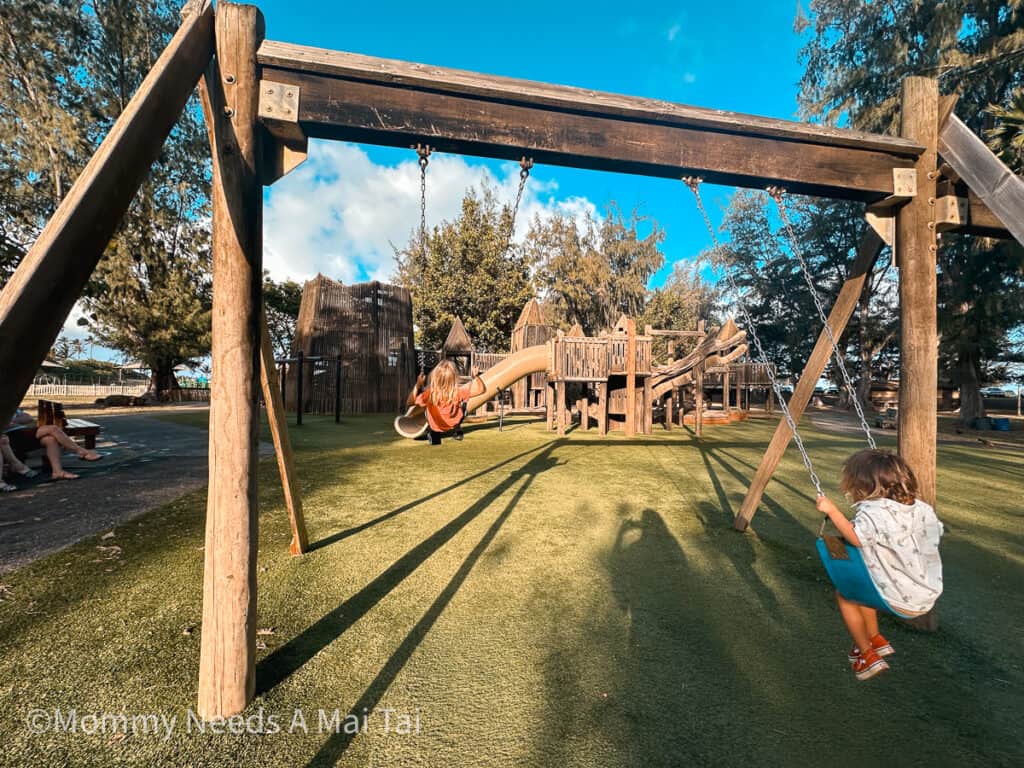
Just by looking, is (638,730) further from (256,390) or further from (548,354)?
(548,354)

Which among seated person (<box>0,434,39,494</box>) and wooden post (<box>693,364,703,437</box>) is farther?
wooden post (<box>693,364,703,437</box>)

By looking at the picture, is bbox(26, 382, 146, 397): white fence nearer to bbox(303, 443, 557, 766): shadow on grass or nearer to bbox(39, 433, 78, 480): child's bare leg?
bbox(39, 433, 78, 480): child's bare leg

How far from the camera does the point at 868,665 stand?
1.93 m

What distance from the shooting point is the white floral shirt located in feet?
6.23

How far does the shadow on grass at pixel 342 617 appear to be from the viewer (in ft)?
6.87

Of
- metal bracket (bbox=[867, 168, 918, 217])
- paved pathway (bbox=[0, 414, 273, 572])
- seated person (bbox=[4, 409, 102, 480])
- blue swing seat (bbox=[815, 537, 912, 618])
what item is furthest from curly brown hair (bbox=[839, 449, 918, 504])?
seated person (bbox=[4, 409, 102, 480])

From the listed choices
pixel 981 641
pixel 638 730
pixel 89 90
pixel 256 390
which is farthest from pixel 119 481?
pixel 89 90

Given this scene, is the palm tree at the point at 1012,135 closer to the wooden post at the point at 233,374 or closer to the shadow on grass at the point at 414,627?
the shadow on grass at the point at 414,627

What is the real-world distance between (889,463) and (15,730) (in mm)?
3824

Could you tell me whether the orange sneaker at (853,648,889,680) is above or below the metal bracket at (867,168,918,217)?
below

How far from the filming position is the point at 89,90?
1845cm

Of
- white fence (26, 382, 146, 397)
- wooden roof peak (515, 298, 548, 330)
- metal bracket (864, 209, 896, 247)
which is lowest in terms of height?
white fence (26, 382, 146, 397)

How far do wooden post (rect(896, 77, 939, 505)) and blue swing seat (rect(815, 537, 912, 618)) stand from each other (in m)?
1.15

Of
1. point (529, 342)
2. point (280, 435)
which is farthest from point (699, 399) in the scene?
point (280, 435)
